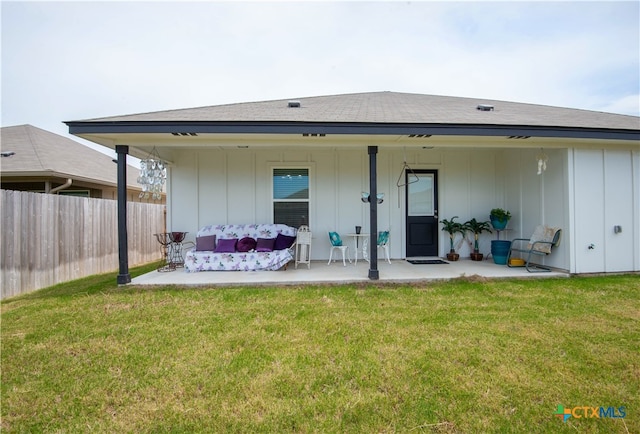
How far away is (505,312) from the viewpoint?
3.64 meters

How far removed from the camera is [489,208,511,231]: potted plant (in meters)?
6.61

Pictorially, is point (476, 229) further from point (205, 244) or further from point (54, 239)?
point (54, 239)

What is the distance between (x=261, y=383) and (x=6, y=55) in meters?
9.66

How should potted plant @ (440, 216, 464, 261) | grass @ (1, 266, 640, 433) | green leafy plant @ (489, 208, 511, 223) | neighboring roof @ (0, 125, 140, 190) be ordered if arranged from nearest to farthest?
grass @ (1, 266, 640, 433)
green leafy plant @ (489, 208, 511, 223)
potted plant @ (440, 216, 464, 261)
neighboring roof @ (0, 125, 140, 190)

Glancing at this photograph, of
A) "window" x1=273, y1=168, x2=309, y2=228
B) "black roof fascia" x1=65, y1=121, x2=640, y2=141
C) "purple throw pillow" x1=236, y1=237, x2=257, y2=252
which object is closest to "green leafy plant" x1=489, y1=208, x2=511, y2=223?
"black roof fascia" x1=65, y1=121, x2=640, y2=141

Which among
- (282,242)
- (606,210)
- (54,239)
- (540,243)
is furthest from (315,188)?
(606,210)

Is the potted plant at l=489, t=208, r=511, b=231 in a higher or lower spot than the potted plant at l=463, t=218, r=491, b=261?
higher

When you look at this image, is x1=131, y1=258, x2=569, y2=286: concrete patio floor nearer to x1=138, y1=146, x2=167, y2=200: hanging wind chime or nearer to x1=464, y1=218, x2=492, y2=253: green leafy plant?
x1=464, y1=218, x2=492, y2=253: green leafy plant

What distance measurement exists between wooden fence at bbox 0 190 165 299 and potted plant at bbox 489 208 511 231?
29.3ft

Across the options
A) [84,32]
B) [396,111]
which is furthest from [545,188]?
[84,32]

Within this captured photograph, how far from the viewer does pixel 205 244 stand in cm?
623

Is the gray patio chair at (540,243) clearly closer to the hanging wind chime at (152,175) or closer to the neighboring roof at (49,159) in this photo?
the hanging wind chime at (152,175)

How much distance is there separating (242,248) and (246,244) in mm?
117

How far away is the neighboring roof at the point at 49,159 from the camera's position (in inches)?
316
